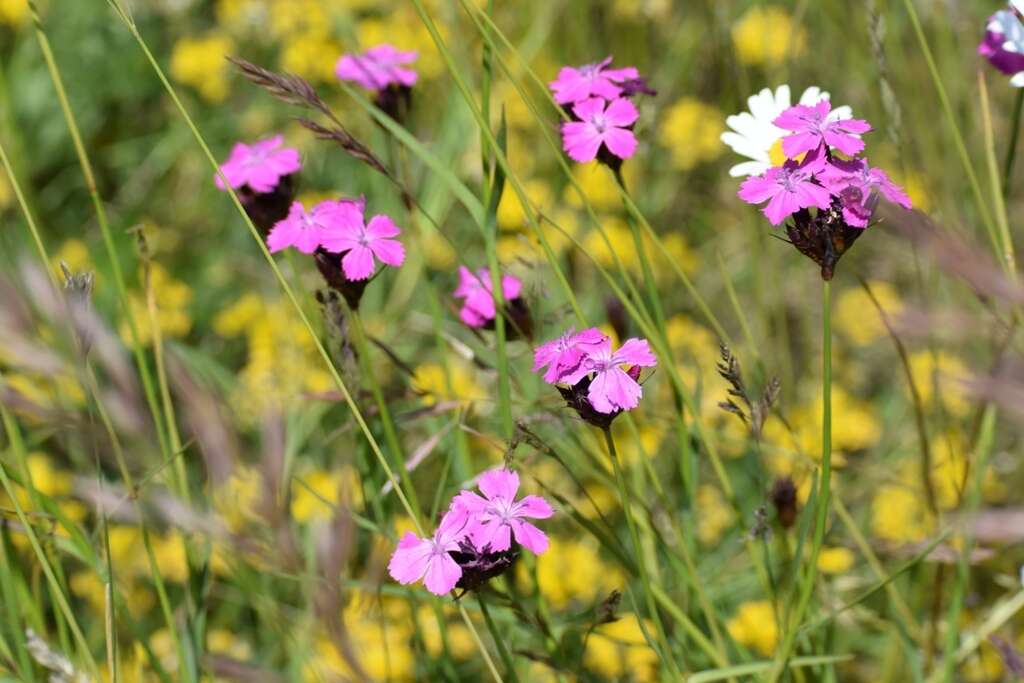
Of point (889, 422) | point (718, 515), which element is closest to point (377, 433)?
point (718, 515)

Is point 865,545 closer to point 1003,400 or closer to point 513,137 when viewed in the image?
point 1003,400

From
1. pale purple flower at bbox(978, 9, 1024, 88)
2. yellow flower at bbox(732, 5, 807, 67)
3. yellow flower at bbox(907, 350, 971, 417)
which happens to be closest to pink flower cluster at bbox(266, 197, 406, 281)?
pale purple flower at bbox(978, 9, 1024, 88)

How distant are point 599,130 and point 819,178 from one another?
0.19 meters

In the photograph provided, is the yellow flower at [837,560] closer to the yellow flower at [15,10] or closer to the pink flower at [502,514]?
the pink flower at [502,514]

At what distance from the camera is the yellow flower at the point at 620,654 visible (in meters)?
1.20

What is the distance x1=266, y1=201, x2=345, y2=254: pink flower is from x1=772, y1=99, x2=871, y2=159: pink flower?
11.2 inches

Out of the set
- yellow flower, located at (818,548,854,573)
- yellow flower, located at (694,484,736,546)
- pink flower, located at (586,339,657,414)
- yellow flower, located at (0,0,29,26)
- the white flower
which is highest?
the white flower

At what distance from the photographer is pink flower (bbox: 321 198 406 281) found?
0.72 metres

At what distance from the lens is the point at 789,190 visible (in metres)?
0.62

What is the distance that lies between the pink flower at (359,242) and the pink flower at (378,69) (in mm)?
228

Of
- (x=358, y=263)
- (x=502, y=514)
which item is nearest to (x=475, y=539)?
(x=502, y=514)

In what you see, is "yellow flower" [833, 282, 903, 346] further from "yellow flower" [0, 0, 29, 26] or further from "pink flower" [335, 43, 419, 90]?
"yellow flower" [0, 0, 29, 26]

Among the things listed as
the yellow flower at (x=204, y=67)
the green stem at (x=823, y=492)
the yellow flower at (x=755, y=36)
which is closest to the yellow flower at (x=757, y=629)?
the green stem at (x=823, y=492)

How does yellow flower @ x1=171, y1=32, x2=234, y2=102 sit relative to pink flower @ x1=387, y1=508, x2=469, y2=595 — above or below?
below
